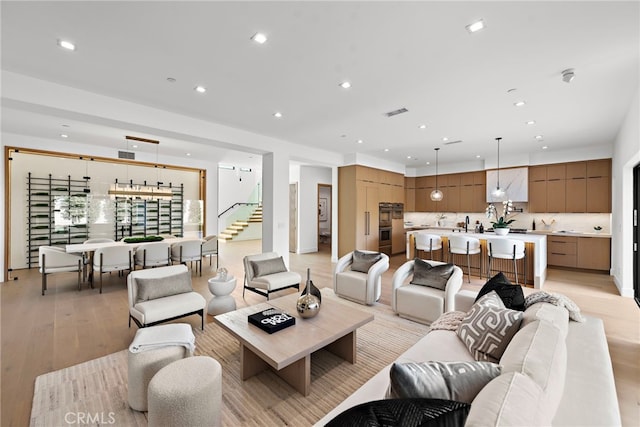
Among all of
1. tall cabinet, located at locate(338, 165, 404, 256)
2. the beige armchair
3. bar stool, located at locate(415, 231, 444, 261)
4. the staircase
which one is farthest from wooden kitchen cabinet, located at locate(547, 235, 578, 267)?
the staircase

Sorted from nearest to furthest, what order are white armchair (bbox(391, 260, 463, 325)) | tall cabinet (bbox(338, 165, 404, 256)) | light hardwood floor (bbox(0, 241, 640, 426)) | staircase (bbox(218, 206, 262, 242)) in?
light hardwood floor (bbox(0, 241, 640, 426)) → white armchair (bbox(391, 260, 463, 325)) → tall cabinet (bbox(338, 165, 404, 256)) → staircase (bbox(218, 206, 262, 242))

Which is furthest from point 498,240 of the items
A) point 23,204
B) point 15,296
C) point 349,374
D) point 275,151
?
point 23,204

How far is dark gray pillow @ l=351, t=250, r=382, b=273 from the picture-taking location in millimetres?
4461

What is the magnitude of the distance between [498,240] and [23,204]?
33.7 feet

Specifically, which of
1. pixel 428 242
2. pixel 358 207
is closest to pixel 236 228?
pixel 358 207

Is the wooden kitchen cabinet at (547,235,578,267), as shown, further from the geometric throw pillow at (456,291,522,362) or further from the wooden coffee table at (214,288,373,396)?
the wooden coffee table at (214,288,373,396)

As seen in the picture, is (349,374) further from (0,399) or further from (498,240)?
(498,240)

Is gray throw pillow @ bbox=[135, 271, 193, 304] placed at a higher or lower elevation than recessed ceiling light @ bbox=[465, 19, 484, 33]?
lower

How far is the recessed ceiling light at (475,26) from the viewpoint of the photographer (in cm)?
223

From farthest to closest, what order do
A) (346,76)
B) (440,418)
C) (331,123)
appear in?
(331,123)
(346,76)
(440,418)

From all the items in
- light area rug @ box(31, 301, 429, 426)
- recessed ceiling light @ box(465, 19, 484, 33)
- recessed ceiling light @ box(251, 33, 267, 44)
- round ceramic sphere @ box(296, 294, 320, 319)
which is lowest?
light area rug @ box(31, 301, 429, 426)

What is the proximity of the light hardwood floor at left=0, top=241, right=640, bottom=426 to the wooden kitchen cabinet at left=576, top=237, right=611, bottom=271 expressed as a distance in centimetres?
32

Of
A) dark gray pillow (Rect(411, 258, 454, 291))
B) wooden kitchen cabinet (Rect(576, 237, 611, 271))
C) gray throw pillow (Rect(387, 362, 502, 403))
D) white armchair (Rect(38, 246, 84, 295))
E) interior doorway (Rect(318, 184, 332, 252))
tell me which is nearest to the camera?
gray throw pillow (Rect(387, 362, 502, 403))

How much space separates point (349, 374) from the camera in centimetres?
254
